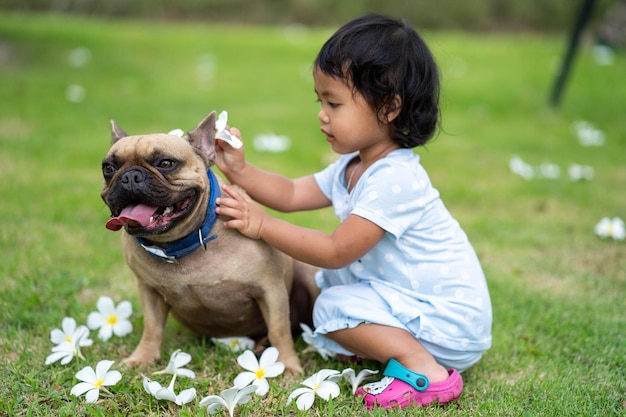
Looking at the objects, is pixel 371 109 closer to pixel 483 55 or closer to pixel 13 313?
pixel 13 313

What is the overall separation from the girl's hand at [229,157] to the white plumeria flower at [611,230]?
8.33ft

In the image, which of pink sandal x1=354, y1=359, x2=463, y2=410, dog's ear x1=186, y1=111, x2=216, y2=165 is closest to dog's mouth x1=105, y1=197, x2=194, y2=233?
dog's ear x1=186, y1=111, x2=216, y2=165

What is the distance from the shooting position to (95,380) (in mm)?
2475

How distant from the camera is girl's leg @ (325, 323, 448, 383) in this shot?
101 inches

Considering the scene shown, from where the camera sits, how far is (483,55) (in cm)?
1116

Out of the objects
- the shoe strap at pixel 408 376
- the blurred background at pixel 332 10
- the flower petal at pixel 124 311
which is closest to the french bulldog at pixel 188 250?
the flower petal at pixel 124 311

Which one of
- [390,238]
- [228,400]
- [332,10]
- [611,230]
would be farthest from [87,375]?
[332,10]

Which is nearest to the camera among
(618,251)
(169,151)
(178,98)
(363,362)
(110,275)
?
(169,151)

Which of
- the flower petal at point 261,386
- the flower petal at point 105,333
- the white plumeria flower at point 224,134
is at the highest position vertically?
the white plumeria flower at point 224,134

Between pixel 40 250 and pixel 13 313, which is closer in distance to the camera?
pixel 13 313

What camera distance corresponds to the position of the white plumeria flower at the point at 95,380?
2428 millimetres

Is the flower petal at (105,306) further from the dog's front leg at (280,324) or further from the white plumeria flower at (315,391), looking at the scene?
the white plumeria flower at (315,391)

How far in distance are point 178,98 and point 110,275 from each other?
4.68 meters

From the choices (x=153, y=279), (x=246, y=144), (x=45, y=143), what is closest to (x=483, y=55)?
(x=246, y=144)
